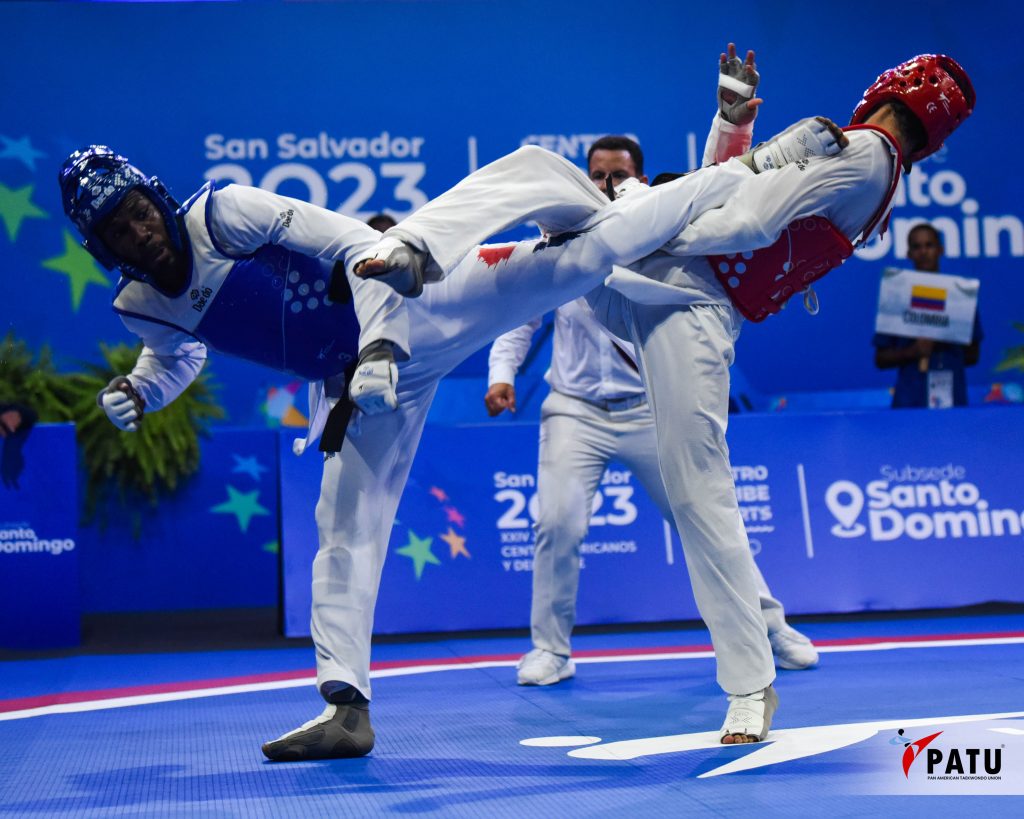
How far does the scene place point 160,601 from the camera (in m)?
7.59

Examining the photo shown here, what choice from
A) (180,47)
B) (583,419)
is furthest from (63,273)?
(583,419)

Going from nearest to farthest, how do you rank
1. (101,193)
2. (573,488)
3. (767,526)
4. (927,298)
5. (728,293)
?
(101,193) → (728,293) → (573,488) → (767,526) → (927,298)

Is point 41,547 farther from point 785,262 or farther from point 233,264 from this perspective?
point 785,262

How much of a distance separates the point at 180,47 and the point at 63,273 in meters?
1.86

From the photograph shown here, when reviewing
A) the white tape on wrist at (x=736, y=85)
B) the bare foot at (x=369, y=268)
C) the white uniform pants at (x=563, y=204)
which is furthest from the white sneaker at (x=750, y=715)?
the white tape on wrist at (x=736, y=85)

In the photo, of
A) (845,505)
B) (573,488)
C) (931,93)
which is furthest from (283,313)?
(845,505)

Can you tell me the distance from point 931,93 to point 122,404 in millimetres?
2400

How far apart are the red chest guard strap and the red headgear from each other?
379 millimetres

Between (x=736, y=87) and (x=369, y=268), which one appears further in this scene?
(x=736, y=87)

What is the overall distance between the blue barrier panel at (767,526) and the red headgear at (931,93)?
3025 millimetres

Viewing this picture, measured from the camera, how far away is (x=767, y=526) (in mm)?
6359

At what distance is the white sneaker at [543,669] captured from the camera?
4.73 metres

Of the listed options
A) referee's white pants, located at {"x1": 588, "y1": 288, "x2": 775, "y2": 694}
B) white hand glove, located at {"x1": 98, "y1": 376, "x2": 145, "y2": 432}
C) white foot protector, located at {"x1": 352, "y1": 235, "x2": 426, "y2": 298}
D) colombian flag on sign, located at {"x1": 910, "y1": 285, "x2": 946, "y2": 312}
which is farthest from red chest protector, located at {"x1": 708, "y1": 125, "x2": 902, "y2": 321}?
colombian flag on sign, located at {"x1": 910, "y1": 285, "x2": 946, "y2": 312}

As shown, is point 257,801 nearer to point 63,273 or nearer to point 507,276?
point 507,276
